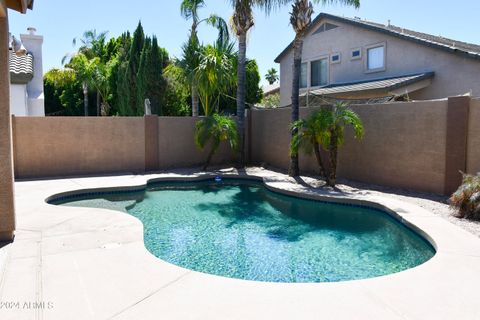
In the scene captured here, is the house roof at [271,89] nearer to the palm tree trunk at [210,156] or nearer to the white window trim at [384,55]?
the white window trim at [384,55]

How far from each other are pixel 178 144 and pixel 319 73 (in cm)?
906

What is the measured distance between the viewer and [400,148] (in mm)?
10836

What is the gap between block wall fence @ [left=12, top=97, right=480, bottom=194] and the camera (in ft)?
31.5

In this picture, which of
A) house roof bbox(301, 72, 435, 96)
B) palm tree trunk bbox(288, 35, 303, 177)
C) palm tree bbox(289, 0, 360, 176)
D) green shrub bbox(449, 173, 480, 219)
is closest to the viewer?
green shrub bbox(449, 173, 480, 219)

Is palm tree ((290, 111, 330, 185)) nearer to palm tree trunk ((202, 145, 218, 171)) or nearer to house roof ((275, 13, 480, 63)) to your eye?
palm tree trunk ((202, 145, 218, 171))

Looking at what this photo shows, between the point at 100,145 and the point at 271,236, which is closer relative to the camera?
the point at 271,236

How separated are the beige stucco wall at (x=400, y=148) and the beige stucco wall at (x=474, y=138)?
23.3 inches

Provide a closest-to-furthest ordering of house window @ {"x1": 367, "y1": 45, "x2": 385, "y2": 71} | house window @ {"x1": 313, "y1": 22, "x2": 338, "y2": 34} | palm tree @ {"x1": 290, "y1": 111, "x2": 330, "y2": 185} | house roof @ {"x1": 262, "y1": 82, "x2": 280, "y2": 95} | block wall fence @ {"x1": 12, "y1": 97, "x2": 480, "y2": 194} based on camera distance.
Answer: block wall fence @ {"x1": 12, "y1": 97, "x2": 480, "y2": 194}, palm tree @ {"x1": 290, "y1": 111, "x2": 330, "y2": 185}, house window @ {"x1": 367, "y1": 45, "x2": 385, "y2": 71}, house window @ {"x1": 313, "y1": 22, "x2": 338, "y2": 34}, house roof @ {"x1": 262, "y1": 82, "x2": 280, "y2": 95}

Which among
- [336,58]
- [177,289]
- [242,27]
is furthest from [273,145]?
[177,289]

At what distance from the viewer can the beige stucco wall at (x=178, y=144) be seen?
604 inches

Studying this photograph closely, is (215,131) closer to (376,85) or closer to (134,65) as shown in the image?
(376,85)

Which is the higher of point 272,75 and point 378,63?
point 272,75

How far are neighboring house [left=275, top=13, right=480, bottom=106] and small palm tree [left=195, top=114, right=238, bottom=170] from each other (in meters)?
3.21

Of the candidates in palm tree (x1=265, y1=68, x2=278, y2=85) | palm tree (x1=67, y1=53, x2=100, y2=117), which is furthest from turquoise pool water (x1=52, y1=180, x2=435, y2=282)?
palm tree (x1=265, y1=68, x2=278, y2=85)
